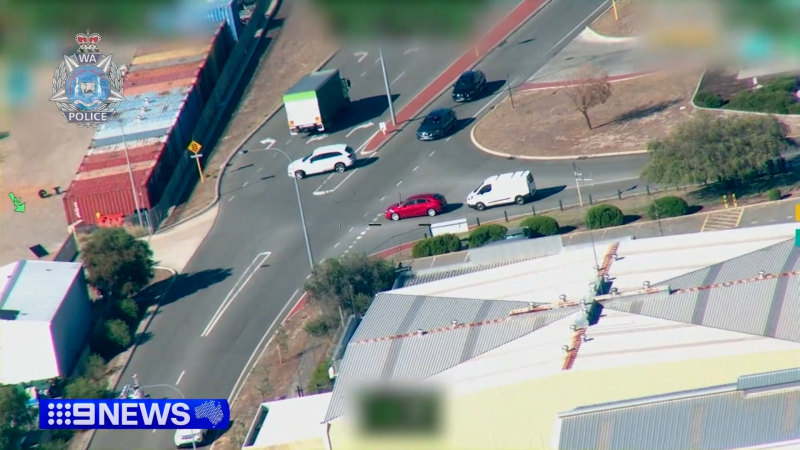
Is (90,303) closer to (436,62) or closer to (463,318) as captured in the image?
(463,318)

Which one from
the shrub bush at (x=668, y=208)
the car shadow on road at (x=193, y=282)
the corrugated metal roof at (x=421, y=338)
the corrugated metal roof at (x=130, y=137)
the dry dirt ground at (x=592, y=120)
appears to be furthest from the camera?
the corrugated metal roof at (x=130, y=137)

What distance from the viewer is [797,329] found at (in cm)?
3572

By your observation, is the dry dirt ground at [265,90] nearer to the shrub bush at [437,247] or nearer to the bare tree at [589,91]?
the bare tree at [589,91]

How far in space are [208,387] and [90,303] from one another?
11.1m

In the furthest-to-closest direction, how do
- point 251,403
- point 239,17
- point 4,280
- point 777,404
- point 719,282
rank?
point 239,17, point 4,280, point 251,403, point 719,282, point 777,404

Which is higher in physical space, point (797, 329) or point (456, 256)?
point (456, 256)

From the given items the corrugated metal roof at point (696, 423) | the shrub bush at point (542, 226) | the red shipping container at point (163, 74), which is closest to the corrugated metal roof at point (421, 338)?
the corrugated metal roof at point (696, 423)

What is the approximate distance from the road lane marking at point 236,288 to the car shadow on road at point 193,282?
3.27 ft

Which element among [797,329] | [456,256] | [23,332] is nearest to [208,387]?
[23,332]

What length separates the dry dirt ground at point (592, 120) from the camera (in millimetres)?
63125

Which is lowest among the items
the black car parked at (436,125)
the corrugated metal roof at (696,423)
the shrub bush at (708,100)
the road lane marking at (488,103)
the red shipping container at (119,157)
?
the corrugated metal roof at (696,423)

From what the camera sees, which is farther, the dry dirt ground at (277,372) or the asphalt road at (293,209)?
the asphalt road at (293,209)

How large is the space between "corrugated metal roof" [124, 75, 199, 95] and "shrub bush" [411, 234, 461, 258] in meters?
20.1

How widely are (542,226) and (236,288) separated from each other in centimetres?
1435
